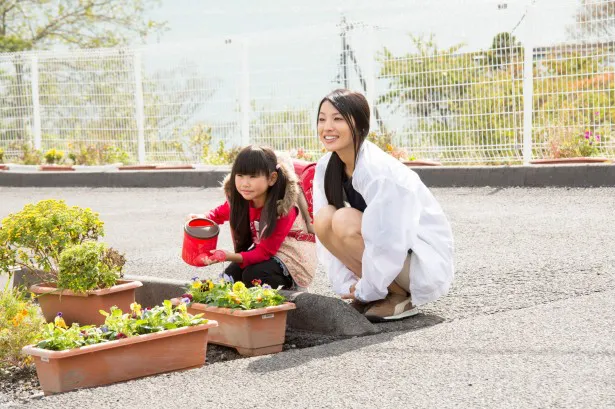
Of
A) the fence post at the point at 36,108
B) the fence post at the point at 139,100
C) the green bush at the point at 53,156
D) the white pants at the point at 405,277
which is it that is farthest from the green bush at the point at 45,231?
the fence post at the point at 36,108

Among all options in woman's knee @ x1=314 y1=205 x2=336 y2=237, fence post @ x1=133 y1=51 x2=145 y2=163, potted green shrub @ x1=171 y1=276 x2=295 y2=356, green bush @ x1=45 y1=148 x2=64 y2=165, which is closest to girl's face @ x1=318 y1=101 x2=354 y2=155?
woman's knee @ x1=314 y1=205 x2=336 y2=237

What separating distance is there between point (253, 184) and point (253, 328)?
91 cm

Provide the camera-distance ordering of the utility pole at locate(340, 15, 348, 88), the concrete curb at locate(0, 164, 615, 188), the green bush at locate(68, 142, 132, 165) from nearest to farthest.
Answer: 1. the concrete curb at locate(0, 164, 615, 188)
2. the utility pole at locate(340, 15, 348, 88)
3. the green bush at locate(68, 142, 132, 165)

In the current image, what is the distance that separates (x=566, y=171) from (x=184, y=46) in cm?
690

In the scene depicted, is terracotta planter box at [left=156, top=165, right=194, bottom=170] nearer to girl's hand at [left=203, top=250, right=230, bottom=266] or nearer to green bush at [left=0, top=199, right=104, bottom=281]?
green bush at [left=0, top=199, right=104, bottom=281]

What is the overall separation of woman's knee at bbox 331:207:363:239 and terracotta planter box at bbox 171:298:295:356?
1.57 feet

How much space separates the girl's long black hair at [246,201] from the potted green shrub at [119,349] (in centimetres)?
97

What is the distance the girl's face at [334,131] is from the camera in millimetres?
5281

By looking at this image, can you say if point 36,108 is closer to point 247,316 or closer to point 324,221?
point 324,221

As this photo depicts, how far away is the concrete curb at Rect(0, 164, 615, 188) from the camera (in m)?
11.2

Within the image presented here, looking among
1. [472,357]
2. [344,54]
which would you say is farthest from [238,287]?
Answer: [344,54]

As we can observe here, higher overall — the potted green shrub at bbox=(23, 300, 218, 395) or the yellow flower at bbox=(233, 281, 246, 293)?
the yellow flower at bbox=(233, 281, 246, 293)

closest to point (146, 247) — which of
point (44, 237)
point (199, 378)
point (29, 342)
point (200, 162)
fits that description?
point (44, 237)

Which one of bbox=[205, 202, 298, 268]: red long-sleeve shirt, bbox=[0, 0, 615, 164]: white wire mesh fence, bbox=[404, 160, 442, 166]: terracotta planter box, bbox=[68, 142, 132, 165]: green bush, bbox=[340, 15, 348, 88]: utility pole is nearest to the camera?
bbox=[205, 202, 298, 268]: red long-sleeve shirt
